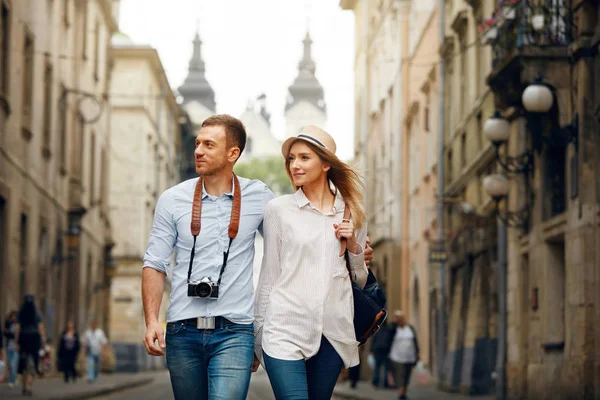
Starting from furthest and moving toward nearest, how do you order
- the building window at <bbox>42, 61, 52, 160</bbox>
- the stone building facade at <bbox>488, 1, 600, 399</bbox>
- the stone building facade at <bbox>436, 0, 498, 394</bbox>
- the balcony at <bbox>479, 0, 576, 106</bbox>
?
the building window at <bbox>42, 61, 52, 160</bbox>
the stone building facade at <bbox>436, 0, 498, 394</bbox>
the balcony at <bbox>479, 0, 576, 106</bbox>
the stone building facade at <bbox>488, 1, 600, 399</bbox>

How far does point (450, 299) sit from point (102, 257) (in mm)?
17254

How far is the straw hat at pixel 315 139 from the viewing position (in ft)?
21.7

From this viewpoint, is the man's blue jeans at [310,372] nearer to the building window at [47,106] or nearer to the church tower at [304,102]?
the building window at [47,106]

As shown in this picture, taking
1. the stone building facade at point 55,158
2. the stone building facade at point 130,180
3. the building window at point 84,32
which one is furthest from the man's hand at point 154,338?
the stone building facade at point 130,180

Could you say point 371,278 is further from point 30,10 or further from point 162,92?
point 162,92

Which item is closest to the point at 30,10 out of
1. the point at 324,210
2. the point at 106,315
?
the point at 106,315

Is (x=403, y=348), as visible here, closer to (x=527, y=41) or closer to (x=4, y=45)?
(x=527, y=41)

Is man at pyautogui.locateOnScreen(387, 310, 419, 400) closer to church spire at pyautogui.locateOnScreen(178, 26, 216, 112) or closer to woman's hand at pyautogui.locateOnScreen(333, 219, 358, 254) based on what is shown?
woman's hand at pyautogui.locateOnScreen(333, 219, 358, 254)

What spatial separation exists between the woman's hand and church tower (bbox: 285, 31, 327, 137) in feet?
550

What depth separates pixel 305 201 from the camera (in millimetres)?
6562

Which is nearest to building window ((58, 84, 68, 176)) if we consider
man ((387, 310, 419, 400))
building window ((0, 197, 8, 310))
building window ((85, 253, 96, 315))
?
building window ((85, 253, 96, 315))

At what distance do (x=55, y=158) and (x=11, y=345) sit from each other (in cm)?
1055

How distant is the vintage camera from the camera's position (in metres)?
6.34

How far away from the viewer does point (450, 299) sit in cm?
3219
